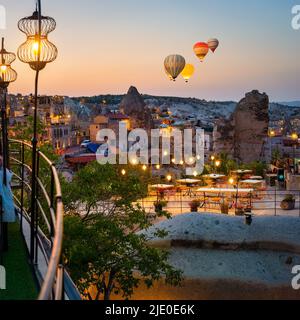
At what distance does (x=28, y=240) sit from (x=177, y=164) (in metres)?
38.6

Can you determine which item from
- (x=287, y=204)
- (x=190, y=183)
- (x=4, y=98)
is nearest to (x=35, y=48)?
(x=4, y=98)

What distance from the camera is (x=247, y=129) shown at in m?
47.1

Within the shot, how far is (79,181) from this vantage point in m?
12.5

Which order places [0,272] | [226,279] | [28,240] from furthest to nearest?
[226,279], [28,240], [0,272]

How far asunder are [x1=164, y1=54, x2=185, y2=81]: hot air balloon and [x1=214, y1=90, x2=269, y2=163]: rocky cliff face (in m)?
16.0

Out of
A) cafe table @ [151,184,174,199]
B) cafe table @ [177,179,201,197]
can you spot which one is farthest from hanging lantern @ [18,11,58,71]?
cafe table @ [177,179,201,197]

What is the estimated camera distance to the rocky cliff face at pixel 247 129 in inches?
1847

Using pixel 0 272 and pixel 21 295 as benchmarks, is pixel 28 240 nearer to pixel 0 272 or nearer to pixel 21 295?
pixel 0 272

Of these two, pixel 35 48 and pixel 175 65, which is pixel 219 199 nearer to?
pixel 175 65

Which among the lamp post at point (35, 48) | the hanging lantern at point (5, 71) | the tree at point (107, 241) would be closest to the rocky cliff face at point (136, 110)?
the tree at point (107, 241)

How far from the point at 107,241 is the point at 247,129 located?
38.8 m

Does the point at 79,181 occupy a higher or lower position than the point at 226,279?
higher

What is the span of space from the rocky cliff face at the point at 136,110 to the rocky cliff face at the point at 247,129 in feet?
113
